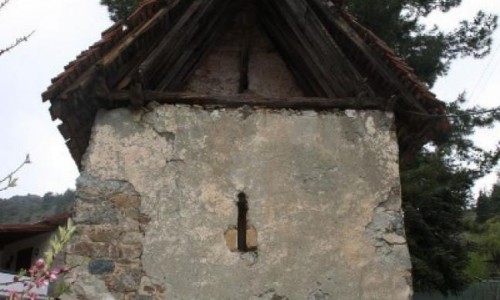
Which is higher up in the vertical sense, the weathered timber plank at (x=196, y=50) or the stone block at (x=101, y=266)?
the weathered timber plank at (x=196, y=50)

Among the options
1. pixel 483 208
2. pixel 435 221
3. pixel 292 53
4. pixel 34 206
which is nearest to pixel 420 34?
pixel 435 221

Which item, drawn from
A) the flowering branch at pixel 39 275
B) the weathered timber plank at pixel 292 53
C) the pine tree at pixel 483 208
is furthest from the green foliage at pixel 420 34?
the pine tree at pixel 483 208

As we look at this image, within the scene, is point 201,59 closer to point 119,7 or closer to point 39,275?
point 39,275

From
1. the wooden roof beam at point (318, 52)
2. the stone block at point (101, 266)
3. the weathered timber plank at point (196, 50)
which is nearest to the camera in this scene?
the stone block at point (101, 266)

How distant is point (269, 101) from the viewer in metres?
5.21

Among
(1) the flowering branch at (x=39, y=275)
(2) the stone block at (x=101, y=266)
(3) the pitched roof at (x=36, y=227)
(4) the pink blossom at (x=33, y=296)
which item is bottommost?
(4) the pink blossom at (x=33, y=296)

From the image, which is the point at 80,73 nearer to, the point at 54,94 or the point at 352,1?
the point at 54,94

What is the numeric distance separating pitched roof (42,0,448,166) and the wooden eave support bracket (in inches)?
2.6

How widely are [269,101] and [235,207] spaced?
39.5 inches

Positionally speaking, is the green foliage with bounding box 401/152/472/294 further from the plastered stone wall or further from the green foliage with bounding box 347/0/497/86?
the plastered stone wall

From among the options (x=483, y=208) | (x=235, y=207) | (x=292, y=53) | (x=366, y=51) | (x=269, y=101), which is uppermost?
(x=483, y=208)

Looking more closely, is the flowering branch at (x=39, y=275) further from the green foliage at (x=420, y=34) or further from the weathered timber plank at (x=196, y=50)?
the green foliage at (x=420, y=34)

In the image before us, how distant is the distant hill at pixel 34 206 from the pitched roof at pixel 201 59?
23.0 m

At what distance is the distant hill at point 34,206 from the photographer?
28.5 m
